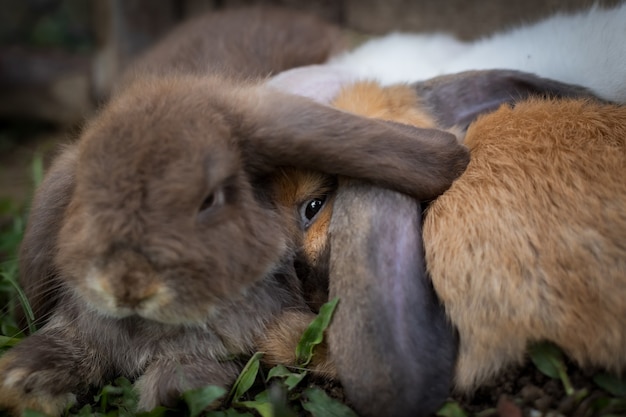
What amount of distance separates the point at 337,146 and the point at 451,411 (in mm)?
917

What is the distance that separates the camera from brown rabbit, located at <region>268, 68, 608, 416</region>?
2.15 meters

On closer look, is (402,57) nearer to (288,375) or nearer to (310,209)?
(310,209)

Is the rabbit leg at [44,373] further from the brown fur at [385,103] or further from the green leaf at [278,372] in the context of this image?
the brown fur at [385,103]

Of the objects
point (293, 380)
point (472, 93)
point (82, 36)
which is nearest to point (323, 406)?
point (293, 380)

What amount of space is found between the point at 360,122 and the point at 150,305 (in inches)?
35.9

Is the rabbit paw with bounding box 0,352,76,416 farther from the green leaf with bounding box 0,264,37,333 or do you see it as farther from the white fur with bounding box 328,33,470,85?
the white fur with bounding box 328,33,470,85

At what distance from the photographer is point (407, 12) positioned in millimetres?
4984

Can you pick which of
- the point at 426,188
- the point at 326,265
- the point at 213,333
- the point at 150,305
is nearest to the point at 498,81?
the point at 426,188

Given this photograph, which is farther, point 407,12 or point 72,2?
point 72,2

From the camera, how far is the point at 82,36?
242 inches

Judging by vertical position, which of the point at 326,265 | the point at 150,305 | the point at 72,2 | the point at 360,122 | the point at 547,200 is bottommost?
the point at 72,2

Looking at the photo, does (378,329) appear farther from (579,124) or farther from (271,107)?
(579,124)

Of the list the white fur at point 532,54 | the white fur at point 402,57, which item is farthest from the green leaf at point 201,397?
the white fur at point 402,57

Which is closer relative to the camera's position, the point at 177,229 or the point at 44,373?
the point at 177,229
